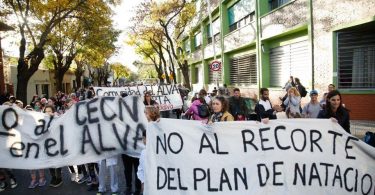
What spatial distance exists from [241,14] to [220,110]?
18797 mm

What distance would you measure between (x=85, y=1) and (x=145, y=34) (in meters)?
12.5

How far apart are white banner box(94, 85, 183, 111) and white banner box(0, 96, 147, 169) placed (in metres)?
7.64

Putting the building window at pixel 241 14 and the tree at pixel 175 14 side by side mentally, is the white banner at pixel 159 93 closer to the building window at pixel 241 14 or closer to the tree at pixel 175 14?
the building window at pixel 241 14

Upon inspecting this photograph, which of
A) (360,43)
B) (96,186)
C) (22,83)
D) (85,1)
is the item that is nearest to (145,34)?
(85,1)

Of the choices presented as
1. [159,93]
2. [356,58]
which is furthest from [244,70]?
[356,58]

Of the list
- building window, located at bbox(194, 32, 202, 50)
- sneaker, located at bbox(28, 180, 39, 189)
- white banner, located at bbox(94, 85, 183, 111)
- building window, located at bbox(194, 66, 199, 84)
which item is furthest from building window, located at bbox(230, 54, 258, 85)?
sneaker, located at bbox(28, 180, 39, 189)

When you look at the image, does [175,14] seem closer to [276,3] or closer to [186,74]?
[186,74]

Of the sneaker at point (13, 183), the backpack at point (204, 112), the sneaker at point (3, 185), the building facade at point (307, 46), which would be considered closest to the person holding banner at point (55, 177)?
the sneaker at point (13, 183)

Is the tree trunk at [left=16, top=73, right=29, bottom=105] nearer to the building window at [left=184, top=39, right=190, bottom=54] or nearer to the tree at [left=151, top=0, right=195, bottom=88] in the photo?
the tree at [left=151, top=0, right=195, bottom=88]

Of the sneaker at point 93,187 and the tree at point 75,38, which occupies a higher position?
the tree at point 75,38

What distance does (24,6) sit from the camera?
19.1 meters

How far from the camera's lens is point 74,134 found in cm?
616

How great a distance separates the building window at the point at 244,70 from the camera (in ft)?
73.9

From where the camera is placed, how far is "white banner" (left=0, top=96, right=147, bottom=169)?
6.10 metres
